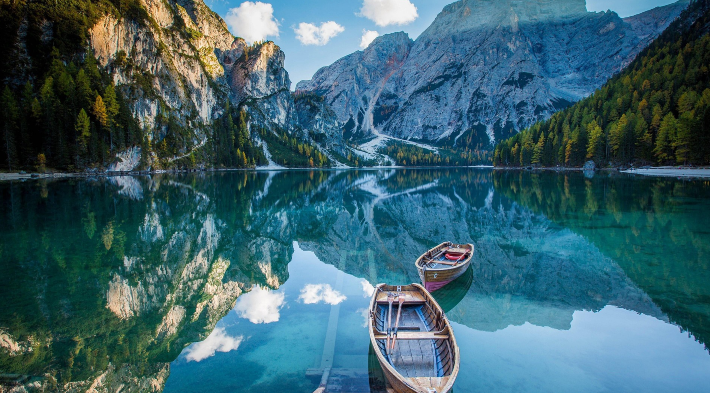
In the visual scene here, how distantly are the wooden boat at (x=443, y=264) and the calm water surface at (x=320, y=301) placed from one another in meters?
0.58

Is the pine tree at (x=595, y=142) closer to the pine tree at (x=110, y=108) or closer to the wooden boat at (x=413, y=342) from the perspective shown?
the wooden boat at (x=413, y=342)

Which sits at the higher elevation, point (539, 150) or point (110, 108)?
point (110, 108)

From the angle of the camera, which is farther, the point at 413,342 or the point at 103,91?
the point at 103,91

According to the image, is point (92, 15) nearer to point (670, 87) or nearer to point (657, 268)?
point (657, 268)

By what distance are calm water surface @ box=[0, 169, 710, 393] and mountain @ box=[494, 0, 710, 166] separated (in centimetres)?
6421

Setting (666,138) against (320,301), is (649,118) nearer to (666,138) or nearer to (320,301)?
(666,138)

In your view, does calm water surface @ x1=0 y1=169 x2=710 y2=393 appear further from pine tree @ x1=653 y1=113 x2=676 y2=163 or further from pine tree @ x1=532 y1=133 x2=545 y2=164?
pine tree @ x1=532 y1=133 x2=545 y2=164

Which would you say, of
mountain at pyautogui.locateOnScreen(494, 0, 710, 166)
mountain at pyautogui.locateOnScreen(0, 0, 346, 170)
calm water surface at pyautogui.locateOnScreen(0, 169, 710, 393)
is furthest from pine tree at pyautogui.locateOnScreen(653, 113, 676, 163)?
mountain at pyautogui.locateOnScreen(0, 0, 346, 170)

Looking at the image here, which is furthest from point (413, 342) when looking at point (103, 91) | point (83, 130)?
point (103, 91)

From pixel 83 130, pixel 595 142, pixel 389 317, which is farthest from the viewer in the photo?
pixel 595 142

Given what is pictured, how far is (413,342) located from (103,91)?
352ft

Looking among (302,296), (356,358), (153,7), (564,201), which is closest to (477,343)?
(356,358)

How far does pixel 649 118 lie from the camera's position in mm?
86688

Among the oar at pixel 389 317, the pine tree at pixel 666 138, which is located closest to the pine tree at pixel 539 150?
the pine tree at pixel 666 138
